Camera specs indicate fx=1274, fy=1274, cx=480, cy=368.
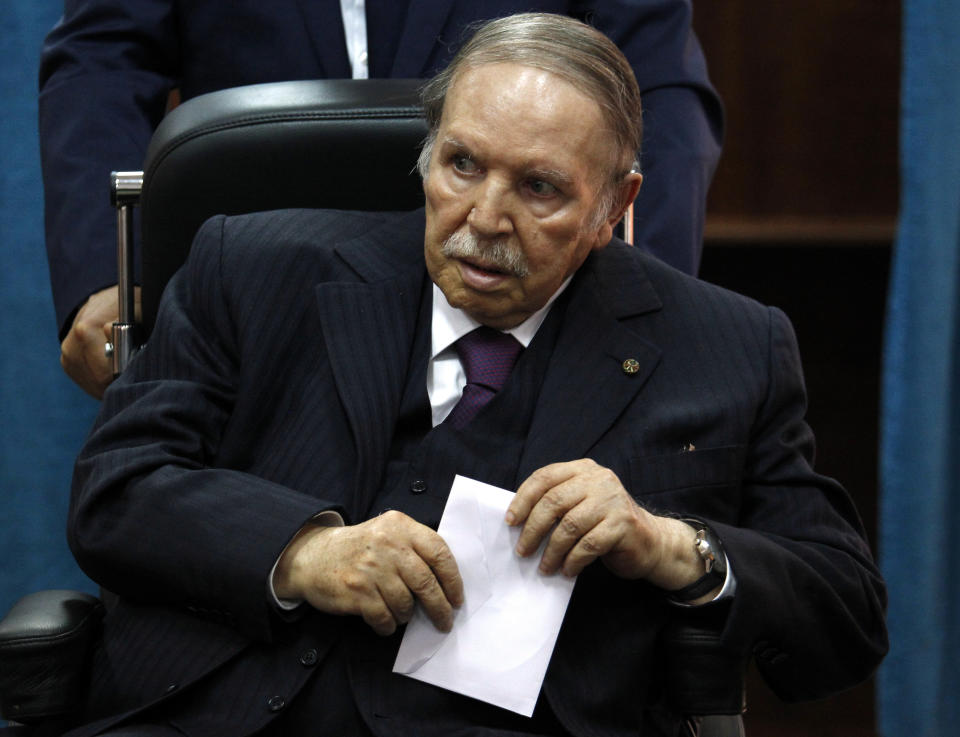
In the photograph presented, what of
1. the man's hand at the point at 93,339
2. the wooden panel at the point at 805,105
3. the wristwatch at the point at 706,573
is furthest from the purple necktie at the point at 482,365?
the wooden panel at the point at 805,105

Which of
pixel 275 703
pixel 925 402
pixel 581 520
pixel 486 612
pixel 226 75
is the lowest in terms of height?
pixel 925 402

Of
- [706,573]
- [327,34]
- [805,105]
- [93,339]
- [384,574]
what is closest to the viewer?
[384,574]

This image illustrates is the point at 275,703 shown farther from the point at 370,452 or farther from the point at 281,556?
the point at 370,452

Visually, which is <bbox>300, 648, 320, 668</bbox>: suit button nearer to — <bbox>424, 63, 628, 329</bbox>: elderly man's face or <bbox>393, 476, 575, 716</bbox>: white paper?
<bbox>393, 476, 575, 716</bbox>: white paper

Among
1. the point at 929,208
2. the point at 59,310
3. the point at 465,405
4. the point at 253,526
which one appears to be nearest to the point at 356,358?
the point at 465,405

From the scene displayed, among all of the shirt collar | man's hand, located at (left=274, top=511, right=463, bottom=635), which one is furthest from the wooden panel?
man's hand, located at (left=274, top=511, right=463, bottom=635)

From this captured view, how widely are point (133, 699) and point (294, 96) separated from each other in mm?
766

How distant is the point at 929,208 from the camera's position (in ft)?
8.34

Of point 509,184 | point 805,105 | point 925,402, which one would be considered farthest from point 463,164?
point 805,105

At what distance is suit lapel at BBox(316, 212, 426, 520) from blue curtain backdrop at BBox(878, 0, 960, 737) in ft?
4.19

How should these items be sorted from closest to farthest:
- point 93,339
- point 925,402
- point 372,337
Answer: point 372,337, point 93,339, point 925,402

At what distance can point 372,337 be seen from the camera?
1598mm

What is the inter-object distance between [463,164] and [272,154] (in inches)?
10.3

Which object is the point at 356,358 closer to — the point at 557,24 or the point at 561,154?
the point at 561,154
